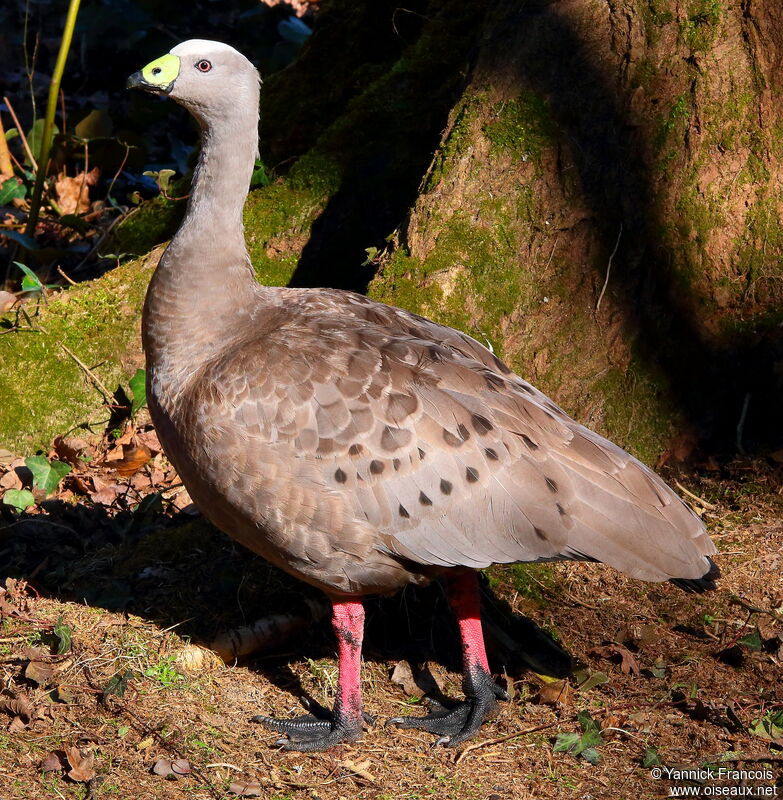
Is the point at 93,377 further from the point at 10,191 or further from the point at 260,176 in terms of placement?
the point at 10,191

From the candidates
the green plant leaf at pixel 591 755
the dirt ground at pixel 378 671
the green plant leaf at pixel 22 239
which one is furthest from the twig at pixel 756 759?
the green plant leaf at pixel 22 239

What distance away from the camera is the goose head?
441cm

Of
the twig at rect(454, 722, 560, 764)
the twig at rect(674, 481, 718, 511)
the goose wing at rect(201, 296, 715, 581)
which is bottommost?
the twig at rect(454, 722, 560, 764)

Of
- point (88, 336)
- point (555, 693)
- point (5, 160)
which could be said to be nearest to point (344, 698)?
point (555, 693)

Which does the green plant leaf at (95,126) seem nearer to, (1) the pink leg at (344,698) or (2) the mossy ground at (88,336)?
(2) the mossy ground at (88,336)

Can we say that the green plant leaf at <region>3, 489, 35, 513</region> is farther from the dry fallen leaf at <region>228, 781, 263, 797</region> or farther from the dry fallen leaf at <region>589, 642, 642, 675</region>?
the dry fallen leaf at <region>589, 642, 642, 675</region>

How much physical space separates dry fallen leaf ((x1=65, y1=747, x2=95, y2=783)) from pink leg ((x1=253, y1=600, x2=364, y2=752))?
0.77m

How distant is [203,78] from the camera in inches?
176

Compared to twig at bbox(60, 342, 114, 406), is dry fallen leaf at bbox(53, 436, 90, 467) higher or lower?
lower

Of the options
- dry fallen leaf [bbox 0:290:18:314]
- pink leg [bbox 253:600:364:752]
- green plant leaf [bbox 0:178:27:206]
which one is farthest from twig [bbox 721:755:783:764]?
green plant leaf [bbox 0:178:27:206]

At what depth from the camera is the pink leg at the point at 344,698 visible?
14.4 ft

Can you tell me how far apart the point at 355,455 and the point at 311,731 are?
1.31m

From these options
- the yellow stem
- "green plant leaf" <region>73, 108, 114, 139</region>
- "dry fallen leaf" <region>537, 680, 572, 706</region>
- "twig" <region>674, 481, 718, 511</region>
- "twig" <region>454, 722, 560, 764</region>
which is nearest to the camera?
"twig" <region>454, 722, 560, 764</region>

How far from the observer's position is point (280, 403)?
4172 millimetres
